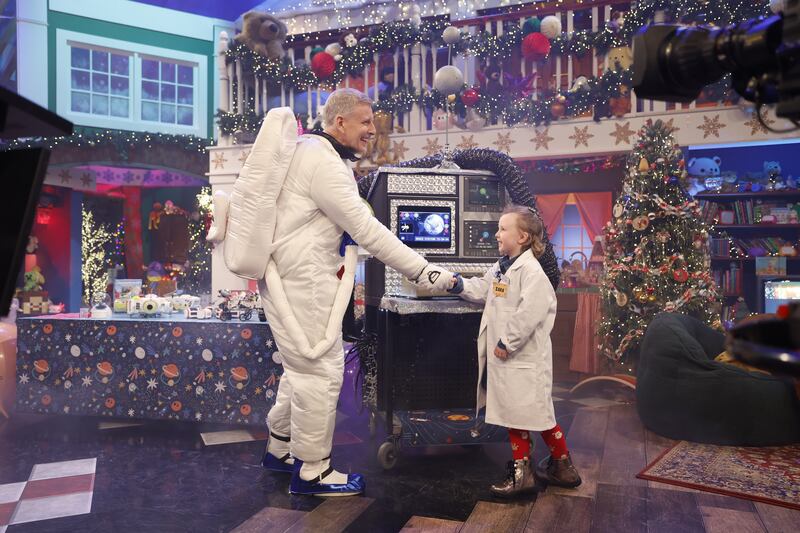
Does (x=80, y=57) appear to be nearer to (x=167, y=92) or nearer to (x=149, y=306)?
(x=167, y=92)

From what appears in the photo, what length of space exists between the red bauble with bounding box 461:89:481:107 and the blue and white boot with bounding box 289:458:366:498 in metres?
4.67

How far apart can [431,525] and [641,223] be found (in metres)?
3.39

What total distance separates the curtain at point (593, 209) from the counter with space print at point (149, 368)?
5.17 m

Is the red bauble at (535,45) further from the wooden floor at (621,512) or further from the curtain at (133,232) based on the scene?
the curtain at (133,232)

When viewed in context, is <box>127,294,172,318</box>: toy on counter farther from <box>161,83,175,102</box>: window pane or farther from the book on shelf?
<box>161,83,175,102</box>: window pane

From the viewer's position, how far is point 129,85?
9.44 meters

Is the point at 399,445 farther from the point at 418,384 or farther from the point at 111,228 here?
the point at 111,228

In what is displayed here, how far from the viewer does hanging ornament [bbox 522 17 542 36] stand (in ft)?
21.0

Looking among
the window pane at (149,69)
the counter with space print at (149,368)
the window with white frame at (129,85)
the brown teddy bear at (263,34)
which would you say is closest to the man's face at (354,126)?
the counter with space print at (149,368)

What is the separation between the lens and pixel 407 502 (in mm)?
2602

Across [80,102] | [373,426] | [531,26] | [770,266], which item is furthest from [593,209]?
[80,102]

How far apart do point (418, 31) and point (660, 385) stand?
4.80 metres

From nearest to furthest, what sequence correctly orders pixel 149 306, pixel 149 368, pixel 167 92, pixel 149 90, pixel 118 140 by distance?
1. pixel 149 368
2. pixel 149 306
3. pixel 118 140
4. pixel 149 90
5. pixel 167 92

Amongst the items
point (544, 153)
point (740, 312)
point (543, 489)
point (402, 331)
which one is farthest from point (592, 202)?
point (543, 489)
